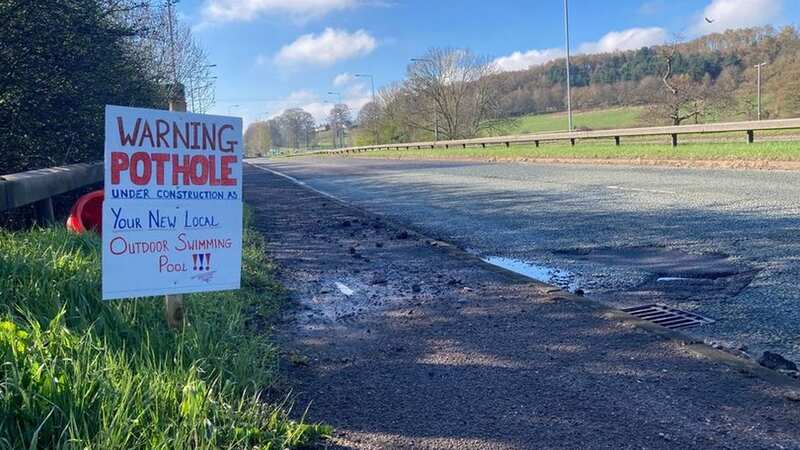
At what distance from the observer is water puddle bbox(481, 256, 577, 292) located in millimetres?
6091

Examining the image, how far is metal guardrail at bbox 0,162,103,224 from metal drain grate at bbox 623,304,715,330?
5572mm

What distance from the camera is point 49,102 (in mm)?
8180

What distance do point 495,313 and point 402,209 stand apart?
7.57 metres

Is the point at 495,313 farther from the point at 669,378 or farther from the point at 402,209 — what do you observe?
the point at 402,209

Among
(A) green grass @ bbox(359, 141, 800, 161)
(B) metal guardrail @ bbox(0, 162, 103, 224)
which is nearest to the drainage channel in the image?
(B) metal guardrail @ bbox(0, 162, 103, 224)

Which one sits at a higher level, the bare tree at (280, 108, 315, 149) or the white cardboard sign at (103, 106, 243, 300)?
the bare tree at (280, 108, 315, 149)

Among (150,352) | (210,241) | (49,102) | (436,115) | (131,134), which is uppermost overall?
(436,115)

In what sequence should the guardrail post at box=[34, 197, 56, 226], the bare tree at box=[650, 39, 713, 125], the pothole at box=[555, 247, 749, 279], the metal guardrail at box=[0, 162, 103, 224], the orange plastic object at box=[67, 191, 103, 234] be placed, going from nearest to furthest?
the metal guardrail at box=[0, 162, 103, 224] < the pothole at box=[555, 247, 749, 279] < the orange plastic object at box=[67, 191, 103, 234] < the guardrail post at box=[34, 197, 56, 226] < the bare tree at box=[650, 39, 713, 125]

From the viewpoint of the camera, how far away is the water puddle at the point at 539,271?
6091 mm

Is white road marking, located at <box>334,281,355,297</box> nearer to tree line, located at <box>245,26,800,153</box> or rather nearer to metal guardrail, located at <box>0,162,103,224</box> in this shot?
metal guardrail, located at <box>0,162,103,224</box>

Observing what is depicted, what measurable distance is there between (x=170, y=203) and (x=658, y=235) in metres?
6.33

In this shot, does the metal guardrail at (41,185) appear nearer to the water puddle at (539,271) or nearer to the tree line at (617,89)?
the water puddle at (539,271)

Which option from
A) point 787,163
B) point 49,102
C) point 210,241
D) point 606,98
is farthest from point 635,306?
point 606,98

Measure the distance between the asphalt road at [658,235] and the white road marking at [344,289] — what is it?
2.06 metres
